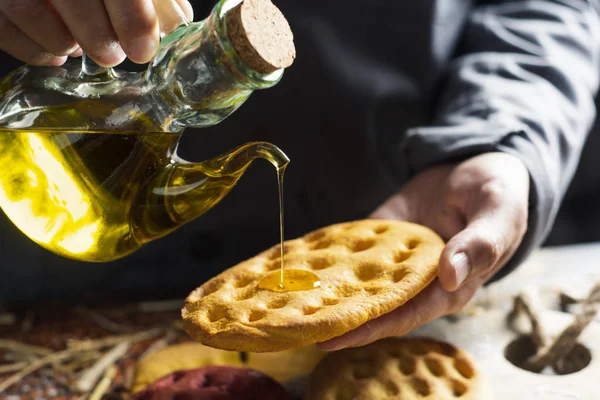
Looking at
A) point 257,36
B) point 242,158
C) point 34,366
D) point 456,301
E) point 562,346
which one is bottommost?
point 562,346

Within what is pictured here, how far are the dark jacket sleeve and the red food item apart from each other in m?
0.37

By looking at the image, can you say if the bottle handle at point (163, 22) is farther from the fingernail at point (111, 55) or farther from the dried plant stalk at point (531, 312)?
the dried plant stalk at point (531, 312)

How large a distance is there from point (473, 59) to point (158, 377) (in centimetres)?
69

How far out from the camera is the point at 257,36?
1.49 feet

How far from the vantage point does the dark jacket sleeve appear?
0.84 metres

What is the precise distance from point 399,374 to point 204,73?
37cm

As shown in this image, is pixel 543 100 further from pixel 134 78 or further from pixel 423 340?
pixel 134 78

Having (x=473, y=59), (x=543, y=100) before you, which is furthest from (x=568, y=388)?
(x=473, y=59)

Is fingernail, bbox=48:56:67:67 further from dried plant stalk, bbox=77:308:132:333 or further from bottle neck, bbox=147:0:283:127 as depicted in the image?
dried plant stalk, bbox=77:308:132:333

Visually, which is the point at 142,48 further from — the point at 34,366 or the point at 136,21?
the point at 34,366

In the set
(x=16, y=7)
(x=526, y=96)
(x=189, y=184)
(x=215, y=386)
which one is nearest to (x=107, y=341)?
(x=215, y=386)

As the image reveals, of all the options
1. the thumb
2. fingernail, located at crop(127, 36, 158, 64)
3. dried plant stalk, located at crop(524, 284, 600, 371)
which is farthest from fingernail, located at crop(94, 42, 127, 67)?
dried plant stalk, located at crop(524, 284, 600, 371)

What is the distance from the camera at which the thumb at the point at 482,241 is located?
60 cm

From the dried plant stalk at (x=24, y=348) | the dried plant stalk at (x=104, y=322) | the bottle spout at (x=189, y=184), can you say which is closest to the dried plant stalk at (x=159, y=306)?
the dried plant stalk at (x=104, y=322)
